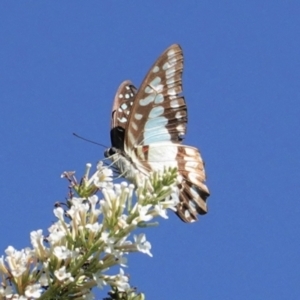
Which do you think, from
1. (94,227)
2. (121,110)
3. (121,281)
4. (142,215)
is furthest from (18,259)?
(121,110)

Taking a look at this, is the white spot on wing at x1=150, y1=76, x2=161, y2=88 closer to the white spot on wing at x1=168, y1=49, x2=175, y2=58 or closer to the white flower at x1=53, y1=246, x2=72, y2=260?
the white spot on wing at x1=168, y1=49, x2=175, y2=58

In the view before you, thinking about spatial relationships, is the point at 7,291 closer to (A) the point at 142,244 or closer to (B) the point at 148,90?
(A) the point at 142,244

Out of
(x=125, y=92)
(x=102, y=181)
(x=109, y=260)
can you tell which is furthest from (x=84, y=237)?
(x=125, y=92)

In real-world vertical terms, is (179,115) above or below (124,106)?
below

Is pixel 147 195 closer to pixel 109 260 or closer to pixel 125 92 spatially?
pixel 109 260

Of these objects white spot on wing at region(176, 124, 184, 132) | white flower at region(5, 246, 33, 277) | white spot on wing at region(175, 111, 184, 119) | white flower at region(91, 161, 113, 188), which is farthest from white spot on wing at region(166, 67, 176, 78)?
white flower at region(5, 246, 33, 277)

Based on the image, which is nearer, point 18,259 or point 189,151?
point 18,259

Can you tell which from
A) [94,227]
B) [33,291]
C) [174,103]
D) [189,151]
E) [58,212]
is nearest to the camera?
[33,291]
